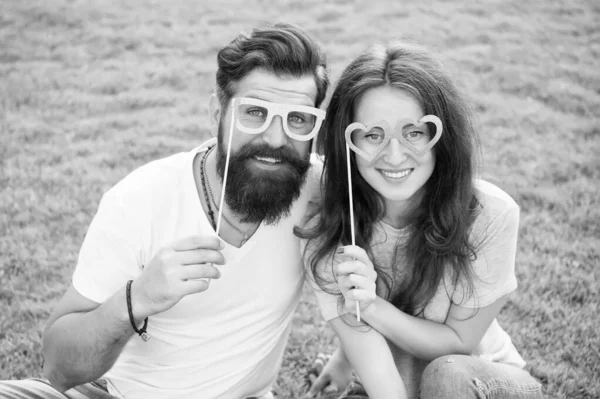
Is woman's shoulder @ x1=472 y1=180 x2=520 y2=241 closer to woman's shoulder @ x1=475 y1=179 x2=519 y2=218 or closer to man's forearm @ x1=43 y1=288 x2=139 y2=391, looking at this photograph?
woman's shoulder @ x1=475 y1=179 x2=519 y2=218

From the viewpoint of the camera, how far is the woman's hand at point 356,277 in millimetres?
2451

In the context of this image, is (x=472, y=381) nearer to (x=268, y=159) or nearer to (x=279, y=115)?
(x=268, y=159)

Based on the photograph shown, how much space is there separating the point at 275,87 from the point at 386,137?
1.78 ft

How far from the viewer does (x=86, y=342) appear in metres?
2.42

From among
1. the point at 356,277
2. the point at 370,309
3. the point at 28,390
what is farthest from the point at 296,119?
the point at 28,390

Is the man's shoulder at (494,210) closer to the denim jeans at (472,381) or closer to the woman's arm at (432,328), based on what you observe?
the woman's arm at (432,328)

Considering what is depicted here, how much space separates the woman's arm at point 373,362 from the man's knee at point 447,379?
0.44ft

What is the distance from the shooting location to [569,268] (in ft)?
14.5

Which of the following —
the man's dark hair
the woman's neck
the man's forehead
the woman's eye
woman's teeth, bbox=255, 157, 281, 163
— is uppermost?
the man's dark hair

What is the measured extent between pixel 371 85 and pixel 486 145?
145 inches

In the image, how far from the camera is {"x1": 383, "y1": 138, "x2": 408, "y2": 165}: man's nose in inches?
101

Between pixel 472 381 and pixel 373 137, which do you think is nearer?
pixel 472 381

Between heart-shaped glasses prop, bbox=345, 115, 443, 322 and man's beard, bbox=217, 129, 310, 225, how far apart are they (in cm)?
27

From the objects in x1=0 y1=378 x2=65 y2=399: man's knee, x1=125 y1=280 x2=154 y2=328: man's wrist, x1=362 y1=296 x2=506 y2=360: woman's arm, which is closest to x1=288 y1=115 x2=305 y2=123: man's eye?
x1=362 y1=296 x2=506 y2=360: woman's arm
